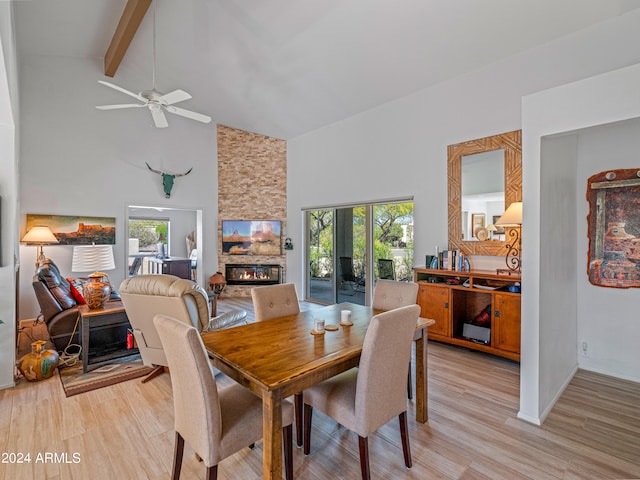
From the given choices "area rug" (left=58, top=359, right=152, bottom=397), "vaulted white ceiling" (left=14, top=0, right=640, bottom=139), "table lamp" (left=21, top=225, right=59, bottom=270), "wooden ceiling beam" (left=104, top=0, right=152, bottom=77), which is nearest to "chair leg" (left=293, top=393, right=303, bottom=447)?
"area rug" (left=58, top=359, right=152, bottom=397)

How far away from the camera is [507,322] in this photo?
3490 mm

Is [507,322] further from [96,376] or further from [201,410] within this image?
[96,376]

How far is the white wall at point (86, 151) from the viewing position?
5.16m

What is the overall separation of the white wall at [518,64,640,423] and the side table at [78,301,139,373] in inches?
154

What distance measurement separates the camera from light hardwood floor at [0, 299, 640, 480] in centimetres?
193

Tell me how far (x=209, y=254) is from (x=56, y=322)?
3700 mm

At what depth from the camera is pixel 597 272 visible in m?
3.30

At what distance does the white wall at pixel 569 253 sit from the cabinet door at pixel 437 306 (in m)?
1.20

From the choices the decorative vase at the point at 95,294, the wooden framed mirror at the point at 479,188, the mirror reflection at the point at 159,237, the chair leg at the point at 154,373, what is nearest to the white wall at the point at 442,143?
the wooden framed mirror at the point at 479,188

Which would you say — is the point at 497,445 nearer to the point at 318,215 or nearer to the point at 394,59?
the point at 394,59

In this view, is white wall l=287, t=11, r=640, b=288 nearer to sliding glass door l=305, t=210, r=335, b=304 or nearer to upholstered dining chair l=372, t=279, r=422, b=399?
sliding glass door l=305, t=210, r=335, b=304

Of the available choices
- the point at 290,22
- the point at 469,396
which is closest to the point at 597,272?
the point at 469,396

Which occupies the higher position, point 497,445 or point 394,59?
point 394,59

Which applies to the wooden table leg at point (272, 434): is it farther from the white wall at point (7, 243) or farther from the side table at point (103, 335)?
the white wall at point (7, 243)
